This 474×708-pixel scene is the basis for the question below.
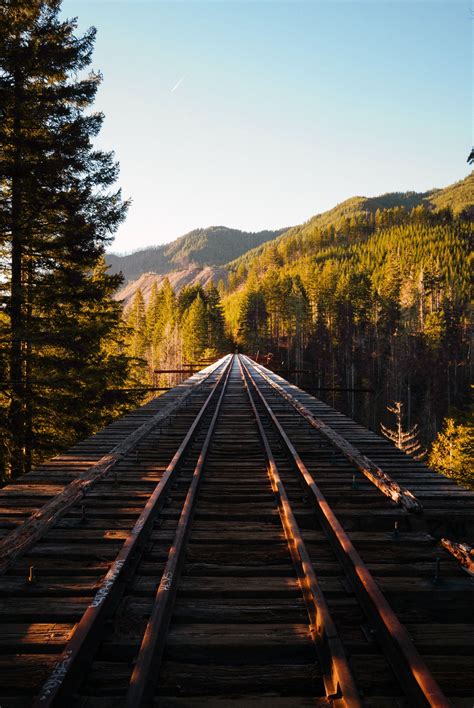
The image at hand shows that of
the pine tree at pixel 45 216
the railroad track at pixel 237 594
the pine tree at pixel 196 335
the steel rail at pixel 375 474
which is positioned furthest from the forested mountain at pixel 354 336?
the railroad track at pixel 237 594

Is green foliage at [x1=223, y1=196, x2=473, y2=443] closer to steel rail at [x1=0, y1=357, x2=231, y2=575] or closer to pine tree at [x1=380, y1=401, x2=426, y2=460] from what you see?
pine tree at [x1=380, y1=401, x2=426, y2=460]

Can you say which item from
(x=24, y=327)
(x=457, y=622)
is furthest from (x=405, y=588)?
(x=24, y=327)

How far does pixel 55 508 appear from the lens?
443cm

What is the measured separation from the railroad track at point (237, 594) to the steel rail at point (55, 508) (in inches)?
0.9

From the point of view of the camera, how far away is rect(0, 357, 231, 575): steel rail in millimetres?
3570

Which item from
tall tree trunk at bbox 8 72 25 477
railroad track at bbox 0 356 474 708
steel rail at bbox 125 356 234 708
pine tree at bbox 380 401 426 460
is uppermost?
tall tree trunk at bbox 8 72 25 477

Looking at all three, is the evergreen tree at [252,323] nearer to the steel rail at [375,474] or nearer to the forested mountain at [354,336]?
the forested mountain at [354,336]

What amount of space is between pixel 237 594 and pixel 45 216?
10410 mm

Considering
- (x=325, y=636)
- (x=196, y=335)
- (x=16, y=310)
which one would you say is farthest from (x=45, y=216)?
(x=196, y=335)

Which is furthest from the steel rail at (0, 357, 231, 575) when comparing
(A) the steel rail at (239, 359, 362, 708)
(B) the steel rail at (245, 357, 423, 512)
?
(B) the steel rail at (245, 357, 423, 512)

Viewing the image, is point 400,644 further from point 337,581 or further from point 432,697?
point 337,581

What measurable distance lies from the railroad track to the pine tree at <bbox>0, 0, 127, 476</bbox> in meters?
5.42

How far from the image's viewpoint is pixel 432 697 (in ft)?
6.39

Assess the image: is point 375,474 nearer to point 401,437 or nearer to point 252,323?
point 401,437
